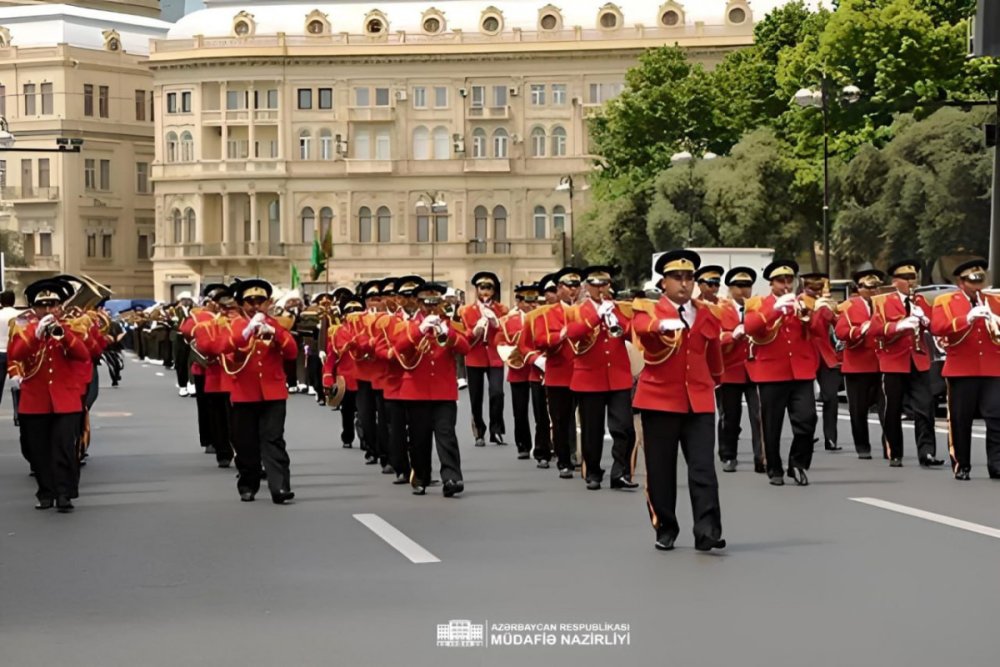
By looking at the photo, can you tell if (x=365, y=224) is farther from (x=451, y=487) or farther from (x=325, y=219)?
(x=451, y=487)

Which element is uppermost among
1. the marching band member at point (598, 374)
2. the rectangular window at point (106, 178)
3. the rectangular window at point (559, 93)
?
the rectangular window at point (559, 93)

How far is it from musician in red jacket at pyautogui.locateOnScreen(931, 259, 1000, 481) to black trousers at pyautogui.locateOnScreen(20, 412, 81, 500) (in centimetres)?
746

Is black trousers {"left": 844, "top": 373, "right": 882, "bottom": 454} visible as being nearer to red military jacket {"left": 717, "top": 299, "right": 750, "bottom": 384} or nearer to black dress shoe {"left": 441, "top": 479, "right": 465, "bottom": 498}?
red military jacket {"left": 717, "top": 299, "right": 750, "bottom": 384}

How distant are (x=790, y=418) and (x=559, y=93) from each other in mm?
97622

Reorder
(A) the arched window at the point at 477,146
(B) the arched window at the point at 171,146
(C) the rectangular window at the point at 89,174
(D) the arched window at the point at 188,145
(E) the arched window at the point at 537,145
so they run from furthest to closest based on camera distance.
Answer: (C) the rectangular window at the point at 89,174 → (B) the arched window at the point at 171,146 → (D) the arched window at the point at 188,145 → (A) the arched window at the point at 477,146 → (E) the arched window at the point at 537,145

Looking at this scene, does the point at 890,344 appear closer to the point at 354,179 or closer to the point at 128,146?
the point at 354,179

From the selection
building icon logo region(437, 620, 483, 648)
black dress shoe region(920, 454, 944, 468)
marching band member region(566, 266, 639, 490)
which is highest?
marching band member region(566, 266, 639, 490)

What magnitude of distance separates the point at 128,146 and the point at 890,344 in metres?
112

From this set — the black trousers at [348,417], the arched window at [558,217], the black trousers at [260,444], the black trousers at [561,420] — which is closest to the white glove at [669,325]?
the black trousers at [260,444]

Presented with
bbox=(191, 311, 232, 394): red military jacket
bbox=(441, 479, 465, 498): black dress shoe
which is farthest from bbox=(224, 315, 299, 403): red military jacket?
A: bbox=(441, 479, 465, 498): black dress shoe

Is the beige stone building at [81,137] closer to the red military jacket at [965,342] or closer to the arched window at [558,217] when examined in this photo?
the arched window at [558,217]

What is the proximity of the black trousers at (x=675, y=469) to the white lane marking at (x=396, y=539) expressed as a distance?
4.70ft

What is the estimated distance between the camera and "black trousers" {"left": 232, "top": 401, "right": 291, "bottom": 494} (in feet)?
56.1

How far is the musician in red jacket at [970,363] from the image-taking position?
1834 cm
